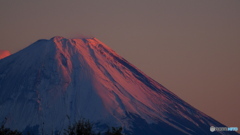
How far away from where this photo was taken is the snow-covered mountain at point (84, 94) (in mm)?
106062

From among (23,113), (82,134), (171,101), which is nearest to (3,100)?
(23,113)

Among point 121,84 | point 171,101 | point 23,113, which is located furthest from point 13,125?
point 171,101

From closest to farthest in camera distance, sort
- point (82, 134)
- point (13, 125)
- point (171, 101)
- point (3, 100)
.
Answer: point (82, 134) < point (13, 125) < point (3, 100) < point (171, 101)

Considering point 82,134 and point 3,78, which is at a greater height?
point 3,78

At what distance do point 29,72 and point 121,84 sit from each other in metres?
15.9

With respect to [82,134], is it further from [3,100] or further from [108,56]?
[108,56]

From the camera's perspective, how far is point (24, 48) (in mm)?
127500

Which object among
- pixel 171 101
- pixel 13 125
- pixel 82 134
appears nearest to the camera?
pixel 82 134

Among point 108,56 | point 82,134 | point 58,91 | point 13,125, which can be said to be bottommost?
point 82,134

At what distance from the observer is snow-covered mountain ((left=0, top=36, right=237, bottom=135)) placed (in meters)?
106

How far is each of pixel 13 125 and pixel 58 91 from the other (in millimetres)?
11489

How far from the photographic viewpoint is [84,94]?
112688 millimetres

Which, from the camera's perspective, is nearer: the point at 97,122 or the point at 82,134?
the point at 82,134

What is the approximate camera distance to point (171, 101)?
121m
